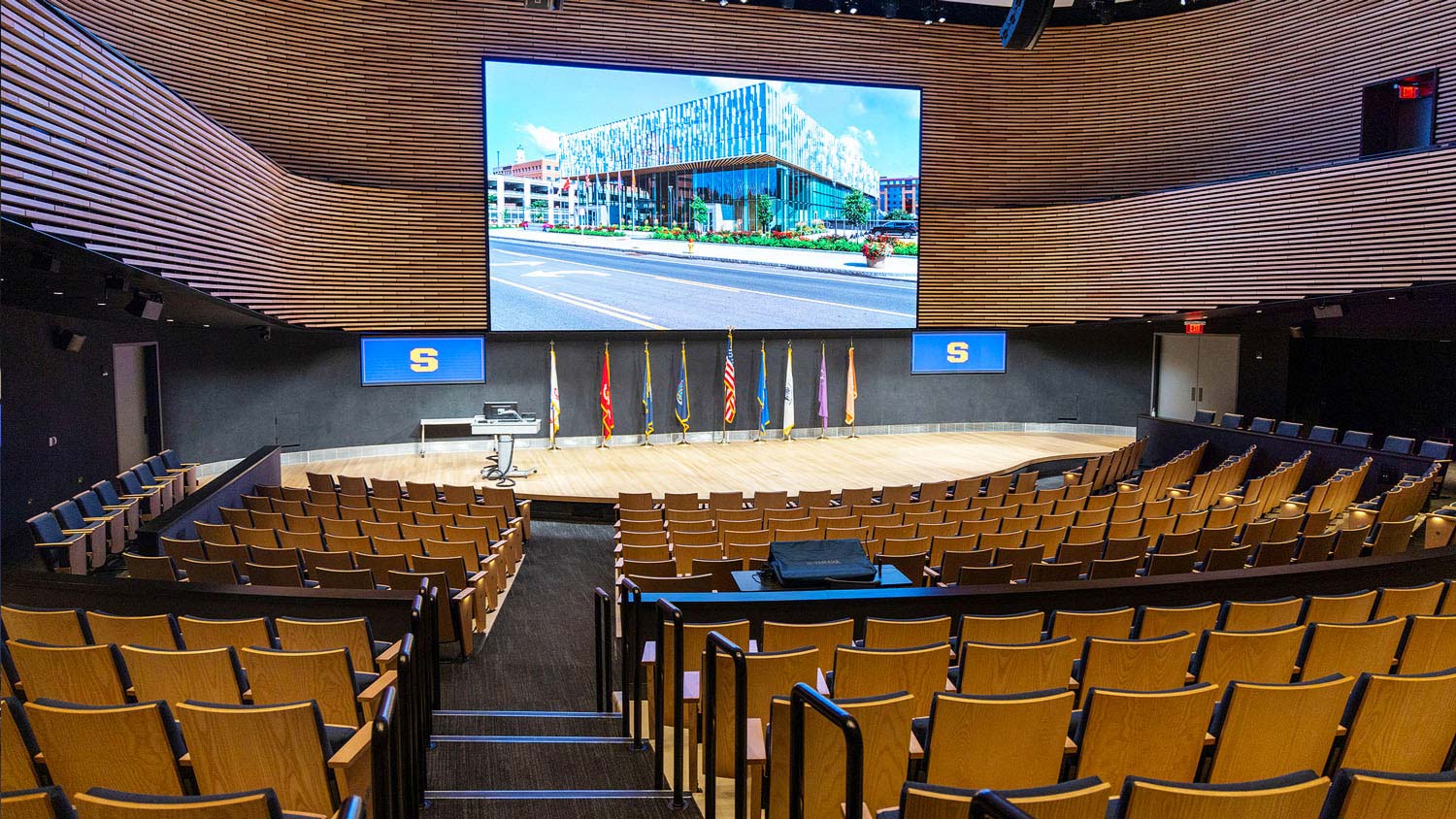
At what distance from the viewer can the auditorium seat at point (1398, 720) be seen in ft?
10.5

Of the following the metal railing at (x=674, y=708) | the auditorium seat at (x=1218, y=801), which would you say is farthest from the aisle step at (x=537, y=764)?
the auditorium seat at (x=1218, y=801)

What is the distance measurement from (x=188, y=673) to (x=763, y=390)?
13.9m

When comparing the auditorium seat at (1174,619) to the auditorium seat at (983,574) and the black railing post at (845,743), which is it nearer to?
the auditorium seat at (983,574)

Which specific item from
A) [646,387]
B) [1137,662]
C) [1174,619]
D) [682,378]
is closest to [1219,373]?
[682,378]

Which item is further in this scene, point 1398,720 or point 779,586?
point 779,586

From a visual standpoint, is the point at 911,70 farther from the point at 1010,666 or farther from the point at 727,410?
the point at 1010,666

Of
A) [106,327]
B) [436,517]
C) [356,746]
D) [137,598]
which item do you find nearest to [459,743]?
[356,746]

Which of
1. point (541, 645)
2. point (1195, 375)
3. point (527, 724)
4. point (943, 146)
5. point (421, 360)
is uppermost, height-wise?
point (943, 146)

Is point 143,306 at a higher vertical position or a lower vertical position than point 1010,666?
higher

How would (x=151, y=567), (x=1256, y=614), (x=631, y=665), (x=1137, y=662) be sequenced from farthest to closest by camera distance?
(x=151, y=567) < (x=631, y=665) < (x=1256, y=614) < (x=1137, y=662)

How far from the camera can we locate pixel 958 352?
19.0 metres

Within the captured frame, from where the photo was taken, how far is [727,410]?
674 inches

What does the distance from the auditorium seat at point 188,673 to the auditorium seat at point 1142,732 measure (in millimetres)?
3303

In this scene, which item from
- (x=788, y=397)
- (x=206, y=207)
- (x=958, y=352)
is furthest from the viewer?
(x=958, y=352)
